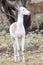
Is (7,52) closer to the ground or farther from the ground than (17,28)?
closer to the ground

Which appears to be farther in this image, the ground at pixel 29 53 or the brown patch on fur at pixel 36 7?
the brown patch on fur at pixel 36 7

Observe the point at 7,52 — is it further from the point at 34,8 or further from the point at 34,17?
the point at 34,8

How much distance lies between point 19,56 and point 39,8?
6252 mm

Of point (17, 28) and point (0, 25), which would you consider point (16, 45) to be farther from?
point (0, 25)

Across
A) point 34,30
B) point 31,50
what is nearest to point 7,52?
point 31,50

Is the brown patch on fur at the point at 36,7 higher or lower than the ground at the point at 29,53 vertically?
higher

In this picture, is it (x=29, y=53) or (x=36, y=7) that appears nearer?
(x=29, y=53)

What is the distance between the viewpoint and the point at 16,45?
5.37 meters

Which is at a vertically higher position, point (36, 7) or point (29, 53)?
point (36, 7)

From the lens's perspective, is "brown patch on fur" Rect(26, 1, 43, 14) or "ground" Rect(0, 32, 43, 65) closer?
"ground" Rect(0, 32, 43, 65)

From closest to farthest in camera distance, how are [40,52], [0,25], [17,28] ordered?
[17,28]
[40,52]
[0,25]

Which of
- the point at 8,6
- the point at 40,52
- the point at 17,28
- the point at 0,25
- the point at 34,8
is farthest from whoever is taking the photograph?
the point at 34,8

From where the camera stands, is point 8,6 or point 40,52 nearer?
point 40,52

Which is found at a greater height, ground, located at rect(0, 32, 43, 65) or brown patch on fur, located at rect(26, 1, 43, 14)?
brown patch on fur, located at rect(26, 1, 43, 14)
